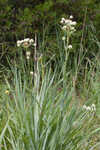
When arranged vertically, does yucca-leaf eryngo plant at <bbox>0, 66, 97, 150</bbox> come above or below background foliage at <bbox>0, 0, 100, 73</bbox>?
below

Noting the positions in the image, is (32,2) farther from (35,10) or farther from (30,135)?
(30,135)

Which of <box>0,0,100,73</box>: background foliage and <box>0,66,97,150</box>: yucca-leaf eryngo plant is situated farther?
<box>0,0,100,73</box>: background foliage

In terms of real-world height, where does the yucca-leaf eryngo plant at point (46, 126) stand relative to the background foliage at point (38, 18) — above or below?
below

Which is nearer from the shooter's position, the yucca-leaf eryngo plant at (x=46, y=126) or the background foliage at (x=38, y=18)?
the yucca-leaf eryngo plant at (x=46, y=126)

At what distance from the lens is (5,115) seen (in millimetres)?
2922

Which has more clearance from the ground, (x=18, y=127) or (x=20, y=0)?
(x=20, y=0)

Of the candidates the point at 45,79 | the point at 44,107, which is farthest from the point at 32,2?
the point at 44,107

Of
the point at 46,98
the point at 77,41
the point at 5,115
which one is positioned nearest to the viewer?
the point at 46,98

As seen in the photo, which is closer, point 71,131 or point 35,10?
point 71,131

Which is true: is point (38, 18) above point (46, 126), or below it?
above

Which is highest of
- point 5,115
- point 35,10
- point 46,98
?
point 35,10

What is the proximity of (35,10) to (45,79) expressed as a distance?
102 inches

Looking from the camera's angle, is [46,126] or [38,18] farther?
[38,18]

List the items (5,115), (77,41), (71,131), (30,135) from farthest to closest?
(77,41) → (5,115) → (71,131) → (30,135)
